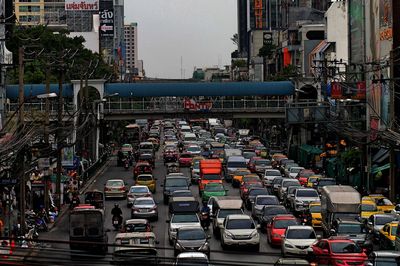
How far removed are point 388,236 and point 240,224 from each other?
523cm

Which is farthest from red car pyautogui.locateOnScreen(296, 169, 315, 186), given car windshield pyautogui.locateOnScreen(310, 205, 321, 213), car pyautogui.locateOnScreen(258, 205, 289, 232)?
car pyautogui.locateOnScreen(258, 205, 289, 232)

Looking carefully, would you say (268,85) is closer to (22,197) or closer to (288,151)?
(288,151)

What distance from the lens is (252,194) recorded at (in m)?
52.3

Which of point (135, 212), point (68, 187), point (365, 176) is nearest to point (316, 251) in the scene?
point (135, 212)

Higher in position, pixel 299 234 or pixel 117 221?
pixel 299 234

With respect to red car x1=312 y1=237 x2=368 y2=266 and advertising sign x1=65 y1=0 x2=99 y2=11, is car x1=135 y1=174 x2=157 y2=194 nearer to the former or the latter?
red car x1=312 y1=237 x2=368 y2=266

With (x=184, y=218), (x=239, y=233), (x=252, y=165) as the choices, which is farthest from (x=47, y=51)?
(x=239, y=233)

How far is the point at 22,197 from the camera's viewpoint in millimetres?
39625

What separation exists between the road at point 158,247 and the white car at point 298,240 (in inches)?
28.4

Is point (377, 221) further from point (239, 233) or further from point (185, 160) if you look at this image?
point (185, 160)

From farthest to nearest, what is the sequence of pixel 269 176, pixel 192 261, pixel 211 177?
pixel 269 176 < pixel 211 177 < pixel 192 261

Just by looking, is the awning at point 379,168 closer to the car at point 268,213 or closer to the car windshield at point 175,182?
the car windshield at point 175,182

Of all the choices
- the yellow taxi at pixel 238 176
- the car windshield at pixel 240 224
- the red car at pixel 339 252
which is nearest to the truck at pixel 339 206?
the car windshield at pixel 240 224

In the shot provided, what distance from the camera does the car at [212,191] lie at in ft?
178
